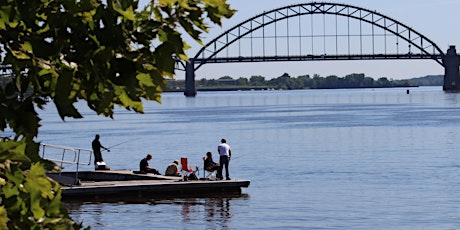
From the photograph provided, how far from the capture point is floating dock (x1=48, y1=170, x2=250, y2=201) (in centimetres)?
3216

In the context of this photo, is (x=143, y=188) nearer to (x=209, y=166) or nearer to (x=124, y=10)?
(x=209, y=166)

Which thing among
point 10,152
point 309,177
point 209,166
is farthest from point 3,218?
point 309,177

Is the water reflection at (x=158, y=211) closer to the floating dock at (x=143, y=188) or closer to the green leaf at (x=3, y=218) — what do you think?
the floating dock at (x=143, y=188)

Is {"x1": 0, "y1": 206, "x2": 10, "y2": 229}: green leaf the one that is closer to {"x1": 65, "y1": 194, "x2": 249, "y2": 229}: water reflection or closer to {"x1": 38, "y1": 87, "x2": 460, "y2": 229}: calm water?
{"x1": 38, "y1": 87, "x2": 460, "y2": 229}: calm water

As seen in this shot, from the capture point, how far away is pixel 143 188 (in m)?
33.0

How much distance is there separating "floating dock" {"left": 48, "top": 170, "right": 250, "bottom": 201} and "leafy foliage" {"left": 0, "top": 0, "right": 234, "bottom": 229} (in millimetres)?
26816

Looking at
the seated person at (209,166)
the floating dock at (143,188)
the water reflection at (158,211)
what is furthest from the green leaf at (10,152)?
the seated person at (209,166)

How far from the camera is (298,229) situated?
1078 inches

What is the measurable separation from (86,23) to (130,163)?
52243 mm

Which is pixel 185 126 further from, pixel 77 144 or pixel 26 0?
pixel 26 0

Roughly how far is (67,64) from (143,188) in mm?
28464

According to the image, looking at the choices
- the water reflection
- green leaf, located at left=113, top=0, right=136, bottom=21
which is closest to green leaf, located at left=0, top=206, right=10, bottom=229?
green leaf, located at left=113, top=0, right=136, bottom=21

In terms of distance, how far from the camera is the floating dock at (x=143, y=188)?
1266 inches

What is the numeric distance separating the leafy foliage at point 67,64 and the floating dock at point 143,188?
26816 millimetres
